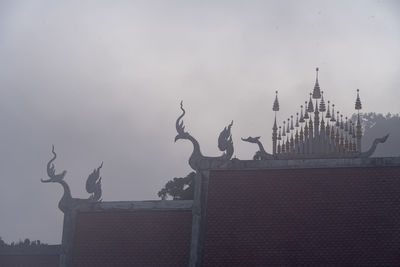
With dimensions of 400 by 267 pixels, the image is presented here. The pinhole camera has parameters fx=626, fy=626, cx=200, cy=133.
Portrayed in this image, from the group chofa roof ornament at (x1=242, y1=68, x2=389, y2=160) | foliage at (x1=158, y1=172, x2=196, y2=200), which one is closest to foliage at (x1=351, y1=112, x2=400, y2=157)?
foliage at (x1=158, y1=172, x2=196, y2=200)

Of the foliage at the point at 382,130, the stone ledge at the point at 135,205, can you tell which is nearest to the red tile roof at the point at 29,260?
the stone ledge at the point at 135,205

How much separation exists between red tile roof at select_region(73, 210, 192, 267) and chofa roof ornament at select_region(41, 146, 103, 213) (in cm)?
75

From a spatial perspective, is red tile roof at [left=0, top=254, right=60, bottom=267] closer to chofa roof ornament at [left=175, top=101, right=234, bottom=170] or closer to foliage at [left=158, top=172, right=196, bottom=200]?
chofa roof ornament at [left=175, top=101, right=234, bottom=170]

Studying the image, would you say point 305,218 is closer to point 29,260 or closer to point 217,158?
point 217,158

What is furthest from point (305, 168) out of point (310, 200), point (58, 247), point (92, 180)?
point (58, 247)

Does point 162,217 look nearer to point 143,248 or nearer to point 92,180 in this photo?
point 143,248

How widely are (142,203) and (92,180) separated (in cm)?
237

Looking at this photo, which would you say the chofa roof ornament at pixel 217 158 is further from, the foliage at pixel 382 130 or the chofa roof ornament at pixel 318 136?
the foliage at pixel 382 130

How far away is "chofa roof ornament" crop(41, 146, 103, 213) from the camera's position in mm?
21422

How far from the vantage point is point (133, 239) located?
20.2 meters

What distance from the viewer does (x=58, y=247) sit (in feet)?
73.6

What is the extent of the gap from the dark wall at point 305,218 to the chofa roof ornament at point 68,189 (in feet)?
14.5

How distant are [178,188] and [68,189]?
19.3 meters

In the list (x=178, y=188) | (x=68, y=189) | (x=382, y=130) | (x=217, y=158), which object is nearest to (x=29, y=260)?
(x=68, y=189)
